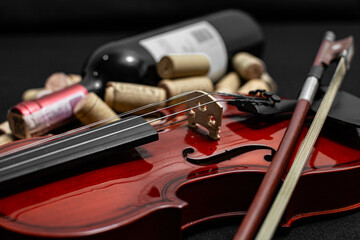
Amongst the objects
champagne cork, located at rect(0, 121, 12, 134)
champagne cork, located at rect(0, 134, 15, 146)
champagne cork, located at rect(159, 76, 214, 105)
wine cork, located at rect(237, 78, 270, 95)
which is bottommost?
champagne cork, located at rect(0, 121, 12, 134)

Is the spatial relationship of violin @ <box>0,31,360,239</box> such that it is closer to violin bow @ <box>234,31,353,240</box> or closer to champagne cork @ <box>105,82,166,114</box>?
violin bow @ <box>234,31,353,240</box>

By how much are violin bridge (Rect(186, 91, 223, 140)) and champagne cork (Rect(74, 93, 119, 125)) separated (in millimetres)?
226

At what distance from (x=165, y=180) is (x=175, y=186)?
2 cm

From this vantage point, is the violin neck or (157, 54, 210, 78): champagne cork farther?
(157, 54, 210, 78): champagne cork

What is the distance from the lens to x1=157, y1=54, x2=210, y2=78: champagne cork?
3.43 ft

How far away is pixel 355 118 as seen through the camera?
0.77 metres

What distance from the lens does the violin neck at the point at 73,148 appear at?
22.2 inches

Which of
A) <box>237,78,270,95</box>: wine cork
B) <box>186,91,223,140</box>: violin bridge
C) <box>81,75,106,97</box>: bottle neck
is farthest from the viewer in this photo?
<box>237,78,270,95</box>: wine cork

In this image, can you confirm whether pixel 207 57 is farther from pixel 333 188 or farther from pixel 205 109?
pixel 333 188

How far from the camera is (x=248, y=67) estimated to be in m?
1.20

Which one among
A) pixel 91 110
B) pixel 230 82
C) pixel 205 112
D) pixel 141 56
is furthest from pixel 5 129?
pixel 230 82

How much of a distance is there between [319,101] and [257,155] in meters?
0.22

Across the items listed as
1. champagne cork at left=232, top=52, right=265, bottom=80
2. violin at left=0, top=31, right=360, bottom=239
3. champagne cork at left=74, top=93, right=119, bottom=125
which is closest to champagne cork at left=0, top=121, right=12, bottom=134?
champagne cork at left=74, top=93, right=119, bottom=125

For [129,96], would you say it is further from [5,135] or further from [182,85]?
[5,135]
